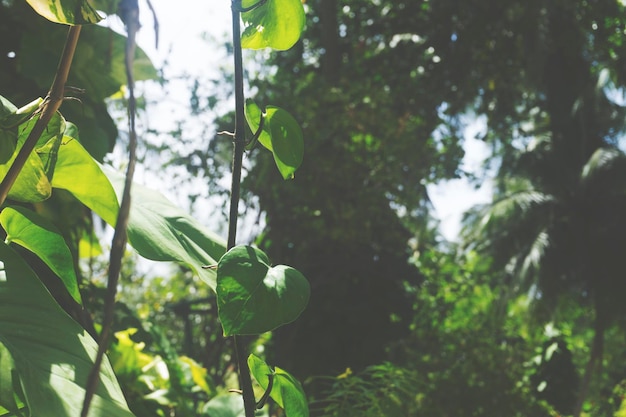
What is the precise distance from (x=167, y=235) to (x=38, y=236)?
13cm

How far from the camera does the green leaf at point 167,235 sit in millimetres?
635

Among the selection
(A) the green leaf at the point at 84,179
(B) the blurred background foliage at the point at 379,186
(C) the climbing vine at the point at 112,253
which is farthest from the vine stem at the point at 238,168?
(B) the blurred background foliage at the point at 379,186

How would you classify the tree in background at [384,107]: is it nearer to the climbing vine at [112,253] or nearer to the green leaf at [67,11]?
the climbing vine at [112,253]

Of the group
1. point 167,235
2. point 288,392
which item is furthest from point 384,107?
point 288,392

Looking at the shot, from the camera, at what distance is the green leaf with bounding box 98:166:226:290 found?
0.64 m

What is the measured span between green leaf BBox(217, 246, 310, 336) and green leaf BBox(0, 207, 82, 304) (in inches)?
10.4

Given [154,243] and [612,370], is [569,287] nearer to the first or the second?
[612,370]

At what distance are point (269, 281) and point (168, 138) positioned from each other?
5.63 meters

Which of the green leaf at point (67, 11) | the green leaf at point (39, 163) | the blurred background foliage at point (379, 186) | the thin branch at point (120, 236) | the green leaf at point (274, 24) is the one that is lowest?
the thin branch at point (120, 236)

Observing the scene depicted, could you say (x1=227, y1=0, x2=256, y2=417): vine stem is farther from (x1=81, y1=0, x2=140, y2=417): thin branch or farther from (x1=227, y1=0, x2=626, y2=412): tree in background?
(x1=227, y1=0, x2=626, y2=412): tree in background

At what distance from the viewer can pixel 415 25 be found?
7.93m

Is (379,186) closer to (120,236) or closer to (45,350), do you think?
(45,350)

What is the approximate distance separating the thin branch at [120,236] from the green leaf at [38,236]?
0.41m

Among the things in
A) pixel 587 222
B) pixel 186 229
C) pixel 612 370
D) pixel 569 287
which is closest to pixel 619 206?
pixel 587 222
